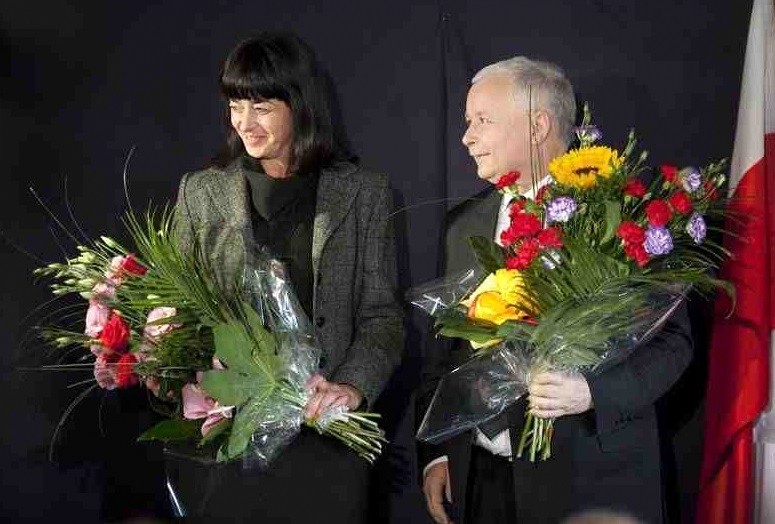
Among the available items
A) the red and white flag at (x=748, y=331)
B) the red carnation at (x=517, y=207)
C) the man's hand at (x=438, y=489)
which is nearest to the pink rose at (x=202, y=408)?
the man's hand at (x=438, y=489)

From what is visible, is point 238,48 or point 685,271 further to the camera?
point 238,48

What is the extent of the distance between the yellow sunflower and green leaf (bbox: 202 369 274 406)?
0.69 metres

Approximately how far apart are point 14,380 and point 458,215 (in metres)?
1.37

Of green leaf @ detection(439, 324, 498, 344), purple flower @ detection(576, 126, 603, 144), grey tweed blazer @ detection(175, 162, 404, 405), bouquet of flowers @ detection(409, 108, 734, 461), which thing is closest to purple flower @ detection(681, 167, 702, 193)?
bouquet of flowers @ detection(409, 108, 734, 461)

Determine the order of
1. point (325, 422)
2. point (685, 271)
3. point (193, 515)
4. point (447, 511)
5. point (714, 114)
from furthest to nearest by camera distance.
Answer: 1. point (714, 114)
2. point (447, 511)
3. point (193, 515)
4. point (325, 422)
5. point (685, 271)

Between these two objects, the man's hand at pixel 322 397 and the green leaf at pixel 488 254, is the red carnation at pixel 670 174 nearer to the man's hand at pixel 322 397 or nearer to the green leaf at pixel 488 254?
the green leaf at pixel 488 254

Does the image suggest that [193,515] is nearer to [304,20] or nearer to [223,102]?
[223,102]

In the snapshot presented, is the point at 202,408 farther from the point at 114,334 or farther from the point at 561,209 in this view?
the point at 561,209

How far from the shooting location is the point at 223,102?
9.73 feet

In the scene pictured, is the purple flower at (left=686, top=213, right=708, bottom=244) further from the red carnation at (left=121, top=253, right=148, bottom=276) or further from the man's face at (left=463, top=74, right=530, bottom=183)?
the red carnation at (left=121, top=253, right=148, bottom=276)

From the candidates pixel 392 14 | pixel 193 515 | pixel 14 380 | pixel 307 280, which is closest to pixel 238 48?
pixel 307 280

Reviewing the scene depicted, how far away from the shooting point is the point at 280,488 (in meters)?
2.18

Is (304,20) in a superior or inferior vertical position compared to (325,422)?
superior

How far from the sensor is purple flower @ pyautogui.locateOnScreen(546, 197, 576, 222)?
5.87 feet
